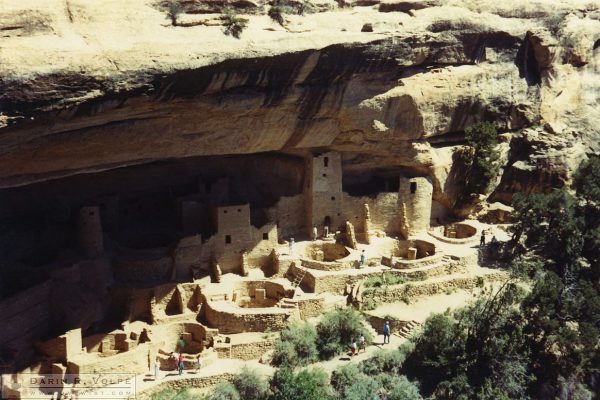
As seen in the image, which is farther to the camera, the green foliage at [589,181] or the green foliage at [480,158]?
the green foliage at [480,158]

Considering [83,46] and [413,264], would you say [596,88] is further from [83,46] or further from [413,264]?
[83,46]

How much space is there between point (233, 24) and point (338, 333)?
7.61 m

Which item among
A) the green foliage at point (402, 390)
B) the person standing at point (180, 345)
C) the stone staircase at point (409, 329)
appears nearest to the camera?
the green foliage at point (402, 390)

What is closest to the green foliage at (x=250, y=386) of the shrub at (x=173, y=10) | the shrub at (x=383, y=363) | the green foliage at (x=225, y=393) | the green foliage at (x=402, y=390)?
the green foliage at (x=225, y=393)

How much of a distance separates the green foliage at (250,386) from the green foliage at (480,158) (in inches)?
375

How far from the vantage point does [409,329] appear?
18625 mm

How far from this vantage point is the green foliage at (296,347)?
17.2 m

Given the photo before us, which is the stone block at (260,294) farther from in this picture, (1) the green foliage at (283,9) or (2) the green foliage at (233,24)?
(1) the green foliage at (283,9)

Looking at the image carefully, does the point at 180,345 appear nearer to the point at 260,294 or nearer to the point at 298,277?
the point at 260,294

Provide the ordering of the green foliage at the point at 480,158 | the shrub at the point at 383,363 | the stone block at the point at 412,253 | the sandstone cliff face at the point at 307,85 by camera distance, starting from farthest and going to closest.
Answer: the green foliage at the point at 480,158 → the stone block at the point at 412,253 → the shrub at the point at 383,363 → the sandstone cliff face at the point at 307,85

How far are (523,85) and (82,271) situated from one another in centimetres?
1374

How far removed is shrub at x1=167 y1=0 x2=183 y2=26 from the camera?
16.5 m

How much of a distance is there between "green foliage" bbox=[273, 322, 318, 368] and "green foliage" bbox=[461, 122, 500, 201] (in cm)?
759

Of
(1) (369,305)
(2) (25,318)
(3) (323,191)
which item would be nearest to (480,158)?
(3) (323,191)
